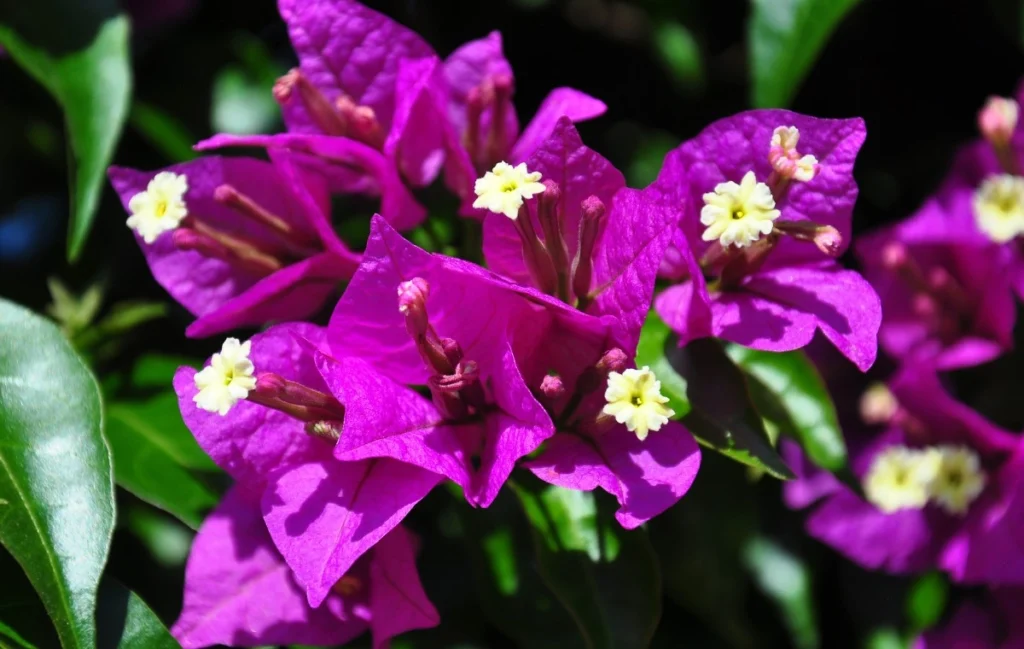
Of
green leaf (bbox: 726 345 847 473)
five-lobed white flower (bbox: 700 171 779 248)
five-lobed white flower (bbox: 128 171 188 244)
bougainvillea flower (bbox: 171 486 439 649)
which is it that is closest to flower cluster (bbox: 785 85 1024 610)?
green leaf (bbox: 726 345 847 473)

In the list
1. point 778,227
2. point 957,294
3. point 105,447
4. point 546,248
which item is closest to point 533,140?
point 546,248

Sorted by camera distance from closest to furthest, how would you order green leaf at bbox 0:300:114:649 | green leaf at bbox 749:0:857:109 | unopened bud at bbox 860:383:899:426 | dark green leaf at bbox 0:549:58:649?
green leaf at bbox 0:300:114:649 < dark green leaf at bbox 0:549:58:649 < green leaf at bbox 749:0:857:109 < unopened bud at bbox 860:383:899:426

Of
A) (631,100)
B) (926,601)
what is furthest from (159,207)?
(926,601)

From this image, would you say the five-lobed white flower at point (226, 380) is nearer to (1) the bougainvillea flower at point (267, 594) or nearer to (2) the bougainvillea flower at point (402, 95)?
(1) the bougainvillea flower at point (267, 594)

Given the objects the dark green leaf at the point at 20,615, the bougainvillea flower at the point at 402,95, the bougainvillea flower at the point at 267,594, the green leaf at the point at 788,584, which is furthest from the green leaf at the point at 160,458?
the green leaf at the point at 788,584

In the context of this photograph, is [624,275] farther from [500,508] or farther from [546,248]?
[500,508]

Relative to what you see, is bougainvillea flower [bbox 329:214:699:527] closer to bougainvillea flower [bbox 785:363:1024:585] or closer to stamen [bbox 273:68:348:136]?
stamen [bbox 273:68:348:136]
